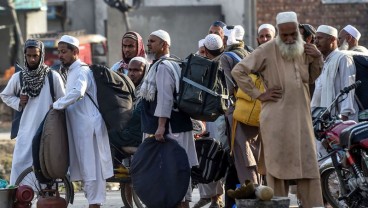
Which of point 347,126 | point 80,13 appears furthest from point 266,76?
point 80,13

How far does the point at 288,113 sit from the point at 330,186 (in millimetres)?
2070

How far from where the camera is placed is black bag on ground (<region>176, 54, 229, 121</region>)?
10828mm

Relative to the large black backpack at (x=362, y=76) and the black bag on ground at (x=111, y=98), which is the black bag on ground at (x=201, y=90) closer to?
the black bag on ground at (x=111, y=98)

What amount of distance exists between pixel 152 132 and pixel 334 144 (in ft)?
5.72

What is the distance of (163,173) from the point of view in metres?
11.0

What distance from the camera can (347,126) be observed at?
1070 cm

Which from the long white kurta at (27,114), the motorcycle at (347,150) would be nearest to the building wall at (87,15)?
the long white kurta at (27,114)

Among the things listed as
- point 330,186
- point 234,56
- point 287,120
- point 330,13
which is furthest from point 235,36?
point 330,13

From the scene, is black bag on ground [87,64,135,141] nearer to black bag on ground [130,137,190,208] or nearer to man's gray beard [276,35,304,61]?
black bag on ground [130,137,190,208]

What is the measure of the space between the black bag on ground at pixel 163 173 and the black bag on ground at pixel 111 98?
912 mm

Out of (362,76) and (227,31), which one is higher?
(227,31)

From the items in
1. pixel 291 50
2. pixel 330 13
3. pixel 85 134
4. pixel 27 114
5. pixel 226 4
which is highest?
pixel 226 4

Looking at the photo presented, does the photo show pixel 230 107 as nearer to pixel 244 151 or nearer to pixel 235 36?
pixel 244 151

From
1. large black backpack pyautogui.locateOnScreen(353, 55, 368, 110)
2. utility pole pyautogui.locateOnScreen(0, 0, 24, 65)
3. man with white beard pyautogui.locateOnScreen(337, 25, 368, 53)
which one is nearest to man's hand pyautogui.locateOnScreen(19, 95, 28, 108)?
large black backpack pyautogui.locateOnScreen(353, 55, 368, 110)
